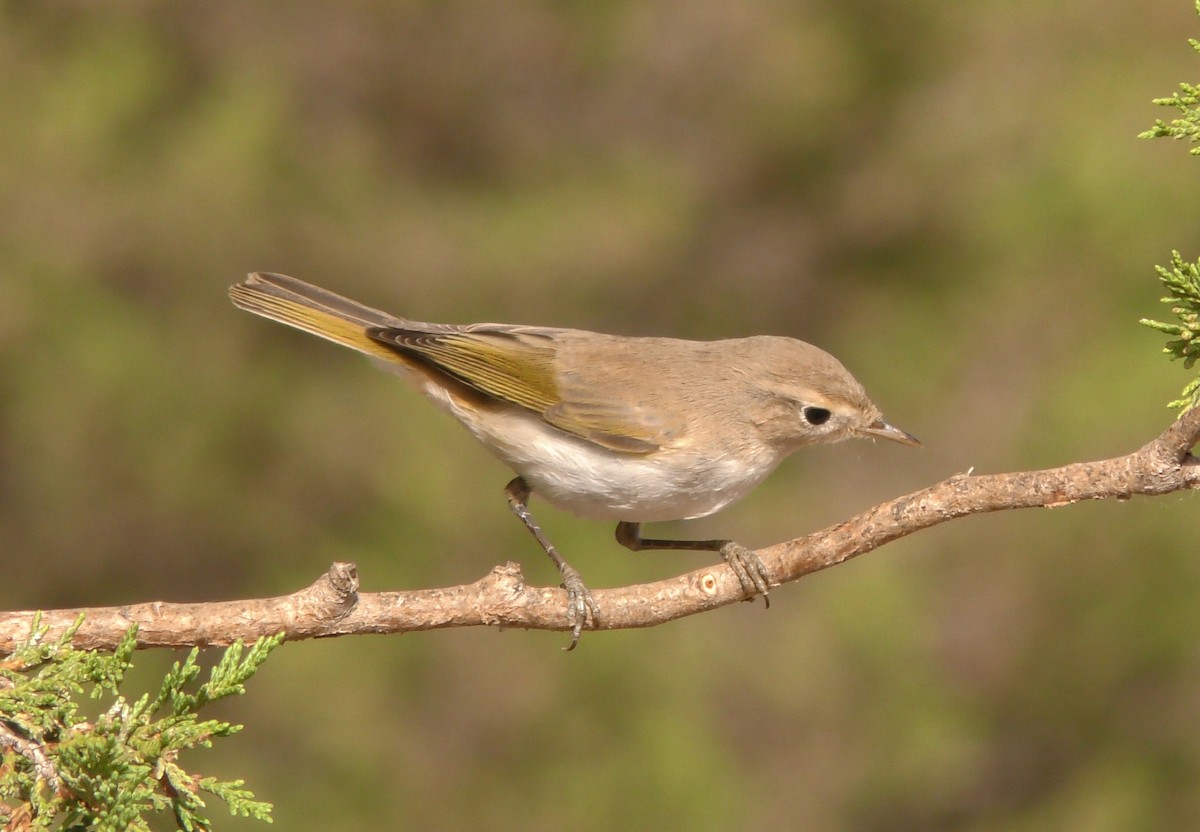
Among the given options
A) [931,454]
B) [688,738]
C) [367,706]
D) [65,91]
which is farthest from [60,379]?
[931,454]

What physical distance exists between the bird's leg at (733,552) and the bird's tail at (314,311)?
106 cm

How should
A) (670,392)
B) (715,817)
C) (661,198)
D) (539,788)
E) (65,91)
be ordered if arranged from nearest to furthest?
(670,392), (715,817), (539,788), (65,91), (661,198)

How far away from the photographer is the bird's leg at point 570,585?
3221 millimetres

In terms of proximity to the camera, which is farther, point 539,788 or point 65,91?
point 65,91

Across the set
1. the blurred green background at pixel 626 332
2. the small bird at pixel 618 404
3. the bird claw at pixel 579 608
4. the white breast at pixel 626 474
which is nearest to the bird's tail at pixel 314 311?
the small bird at pixel 618 404

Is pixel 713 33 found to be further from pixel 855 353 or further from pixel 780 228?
pixel 855 353

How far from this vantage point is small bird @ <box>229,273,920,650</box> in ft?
12.6

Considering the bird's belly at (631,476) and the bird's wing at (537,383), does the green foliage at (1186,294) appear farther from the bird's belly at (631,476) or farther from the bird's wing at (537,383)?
the bird's wing at (537,383)

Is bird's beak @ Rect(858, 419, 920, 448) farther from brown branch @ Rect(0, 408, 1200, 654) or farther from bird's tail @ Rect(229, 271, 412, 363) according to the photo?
bird's tail @ Rect(229, 271, 412, 363)

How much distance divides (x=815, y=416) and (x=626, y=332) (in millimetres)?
5150

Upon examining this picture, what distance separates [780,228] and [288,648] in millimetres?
5015

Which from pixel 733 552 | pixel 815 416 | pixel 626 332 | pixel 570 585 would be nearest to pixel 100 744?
pixel 570 585

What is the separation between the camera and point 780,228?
9.79 metres

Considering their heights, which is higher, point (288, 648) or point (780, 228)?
point (780, 228)
